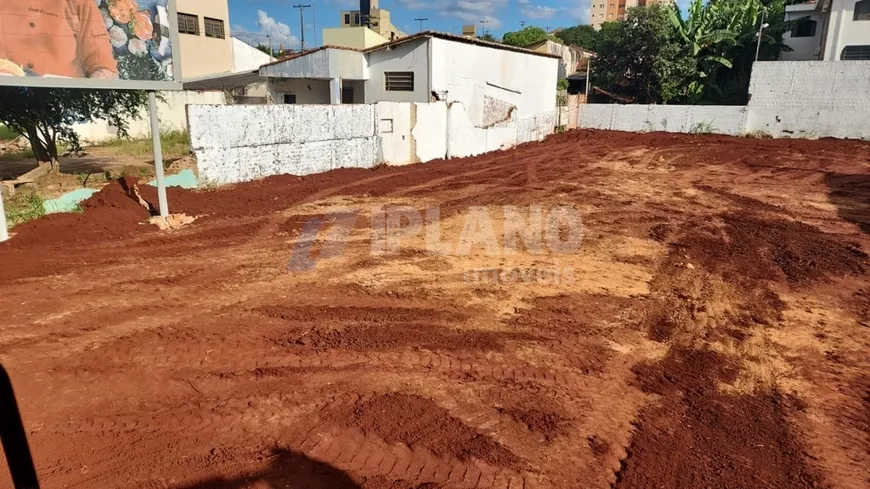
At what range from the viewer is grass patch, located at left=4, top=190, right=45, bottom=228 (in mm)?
9117

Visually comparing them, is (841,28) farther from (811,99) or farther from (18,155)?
(18,155)

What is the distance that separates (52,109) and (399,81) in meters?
12.3

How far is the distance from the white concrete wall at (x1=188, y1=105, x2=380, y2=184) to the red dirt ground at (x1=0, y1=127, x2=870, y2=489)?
7.86 feet

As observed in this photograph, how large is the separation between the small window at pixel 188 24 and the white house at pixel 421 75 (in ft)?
28.7

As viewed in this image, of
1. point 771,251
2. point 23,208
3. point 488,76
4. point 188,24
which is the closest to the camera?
point 771,251

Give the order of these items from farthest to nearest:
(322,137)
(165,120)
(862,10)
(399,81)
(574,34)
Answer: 1. (574,34)
2. (862,10)
3. (165,120)
4. (399,81)
5. (322,137)

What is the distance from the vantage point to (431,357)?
17.6 ft

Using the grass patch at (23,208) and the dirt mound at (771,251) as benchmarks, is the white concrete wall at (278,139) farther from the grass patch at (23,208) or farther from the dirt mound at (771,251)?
the dirt mound at (771,251)

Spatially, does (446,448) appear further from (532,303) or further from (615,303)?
(615,303)

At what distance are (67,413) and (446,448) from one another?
3038mm

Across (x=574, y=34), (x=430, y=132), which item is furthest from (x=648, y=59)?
(x=574, y=34)

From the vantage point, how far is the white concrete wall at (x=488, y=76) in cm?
1989

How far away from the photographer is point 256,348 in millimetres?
5434

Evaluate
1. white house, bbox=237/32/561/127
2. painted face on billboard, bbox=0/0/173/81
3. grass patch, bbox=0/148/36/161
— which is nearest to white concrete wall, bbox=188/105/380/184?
painted face on billboard, bbox=0/0/173/81
